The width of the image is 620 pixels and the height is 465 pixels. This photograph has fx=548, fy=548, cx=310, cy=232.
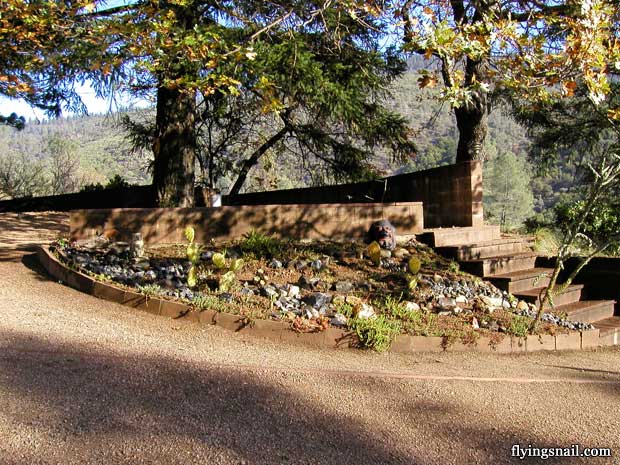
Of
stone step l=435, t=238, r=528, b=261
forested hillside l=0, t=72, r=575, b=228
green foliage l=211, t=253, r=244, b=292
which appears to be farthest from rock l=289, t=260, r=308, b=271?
forested hillside l=0, t=72, r=575, b=228

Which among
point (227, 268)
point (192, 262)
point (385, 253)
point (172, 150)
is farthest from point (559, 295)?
point (172, 150)

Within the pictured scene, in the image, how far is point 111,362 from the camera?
3.99 m

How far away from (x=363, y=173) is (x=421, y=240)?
5671mm

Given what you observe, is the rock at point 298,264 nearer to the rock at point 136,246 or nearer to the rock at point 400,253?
the rock at point 400,253

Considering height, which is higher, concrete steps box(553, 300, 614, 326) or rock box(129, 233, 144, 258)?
rock box(129, 233, 144, 258)

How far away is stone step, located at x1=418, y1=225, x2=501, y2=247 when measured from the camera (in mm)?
7984

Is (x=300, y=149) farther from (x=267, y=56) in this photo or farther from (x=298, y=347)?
(x=298, y=347)

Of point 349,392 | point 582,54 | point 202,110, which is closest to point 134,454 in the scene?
point 349,392

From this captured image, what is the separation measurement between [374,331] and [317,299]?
2.68 ft

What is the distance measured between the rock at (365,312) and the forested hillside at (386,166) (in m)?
4.68

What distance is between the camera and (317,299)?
556 centimetres

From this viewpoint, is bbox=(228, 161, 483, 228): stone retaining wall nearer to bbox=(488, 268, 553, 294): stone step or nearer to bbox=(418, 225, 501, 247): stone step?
bbox=(418, 225, 501, 247): stone step

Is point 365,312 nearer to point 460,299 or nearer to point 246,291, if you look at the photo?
point 246,291

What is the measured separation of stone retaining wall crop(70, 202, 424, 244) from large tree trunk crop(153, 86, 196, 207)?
1.87 m
